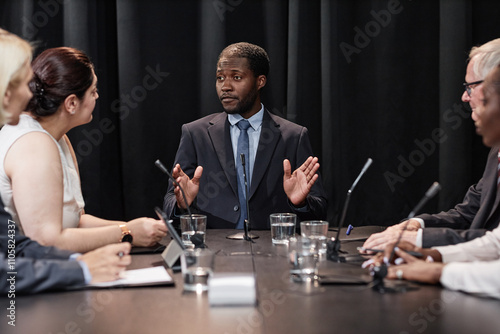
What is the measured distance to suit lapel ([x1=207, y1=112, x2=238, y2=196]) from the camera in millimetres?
3182

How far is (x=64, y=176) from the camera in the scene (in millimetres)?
2238

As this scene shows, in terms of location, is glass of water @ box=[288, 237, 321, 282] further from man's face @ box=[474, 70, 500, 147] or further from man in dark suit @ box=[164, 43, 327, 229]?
man in dark suit @ box=[164, 43, 327, 229]

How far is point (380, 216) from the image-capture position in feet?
12.0

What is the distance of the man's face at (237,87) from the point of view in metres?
3.28

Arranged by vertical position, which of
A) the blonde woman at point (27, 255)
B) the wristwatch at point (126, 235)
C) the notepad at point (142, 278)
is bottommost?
the notepad at point (142, 278)

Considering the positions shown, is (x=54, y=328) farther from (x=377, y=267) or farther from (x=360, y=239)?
(x=360, y=239)

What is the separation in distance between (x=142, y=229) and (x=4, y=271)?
71 cm

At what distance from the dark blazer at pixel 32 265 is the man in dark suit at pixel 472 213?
1086 millimetres

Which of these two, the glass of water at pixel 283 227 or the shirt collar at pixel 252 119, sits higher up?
the shirt collar at pixel 252 119

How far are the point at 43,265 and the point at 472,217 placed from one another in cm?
192

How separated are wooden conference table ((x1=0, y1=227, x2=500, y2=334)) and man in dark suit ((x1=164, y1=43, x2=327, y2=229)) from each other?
4.76 feet

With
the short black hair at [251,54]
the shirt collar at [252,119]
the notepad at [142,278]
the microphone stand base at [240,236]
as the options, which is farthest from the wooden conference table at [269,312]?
the short black hair at [251,54]

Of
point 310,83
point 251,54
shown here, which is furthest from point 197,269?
point 310,83

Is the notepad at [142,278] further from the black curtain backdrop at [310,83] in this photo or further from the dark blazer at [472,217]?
the black curtain backdrop at [310,83]
